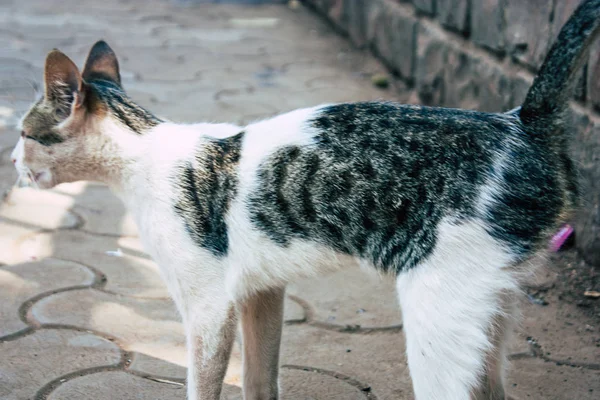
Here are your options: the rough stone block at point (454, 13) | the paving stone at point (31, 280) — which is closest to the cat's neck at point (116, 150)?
the paving stone at point (31, 280)

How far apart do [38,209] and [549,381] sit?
258 cm

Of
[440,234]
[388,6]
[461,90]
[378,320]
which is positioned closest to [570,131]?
[440,234]

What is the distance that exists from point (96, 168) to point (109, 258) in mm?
1173

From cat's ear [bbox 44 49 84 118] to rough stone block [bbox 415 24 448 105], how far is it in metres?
3.25

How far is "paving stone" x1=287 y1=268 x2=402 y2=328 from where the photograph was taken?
3.13 metres

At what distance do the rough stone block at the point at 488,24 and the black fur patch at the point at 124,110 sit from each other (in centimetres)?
255

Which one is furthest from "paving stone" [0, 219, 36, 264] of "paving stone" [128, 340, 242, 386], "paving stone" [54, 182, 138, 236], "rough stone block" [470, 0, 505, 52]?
"rough stone block" [470, 0, 505, 52]

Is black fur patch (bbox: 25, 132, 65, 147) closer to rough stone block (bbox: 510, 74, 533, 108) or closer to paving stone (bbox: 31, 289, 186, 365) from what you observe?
paving stone (bbox: 31, 289, 186, 365)

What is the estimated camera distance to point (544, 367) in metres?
2.81

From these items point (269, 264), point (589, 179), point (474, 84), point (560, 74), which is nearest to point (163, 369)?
point (269, 264)

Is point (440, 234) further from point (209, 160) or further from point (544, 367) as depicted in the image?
point (544, 367)

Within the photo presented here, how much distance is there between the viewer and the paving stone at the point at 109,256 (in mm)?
3283

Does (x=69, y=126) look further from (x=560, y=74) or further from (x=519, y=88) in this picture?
(x=519, y=88)

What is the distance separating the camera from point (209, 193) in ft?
7.45
